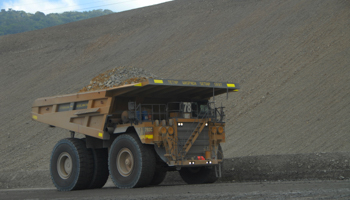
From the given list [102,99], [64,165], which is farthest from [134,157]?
[64,165]

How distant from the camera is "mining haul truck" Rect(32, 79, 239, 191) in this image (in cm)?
952

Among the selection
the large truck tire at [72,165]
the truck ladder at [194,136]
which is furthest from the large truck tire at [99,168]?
the truck ladder at [194,136]

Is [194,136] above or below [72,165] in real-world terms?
above

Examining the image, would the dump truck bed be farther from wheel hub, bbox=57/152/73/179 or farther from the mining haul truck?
wheel hub, bbox=57/152/73/179

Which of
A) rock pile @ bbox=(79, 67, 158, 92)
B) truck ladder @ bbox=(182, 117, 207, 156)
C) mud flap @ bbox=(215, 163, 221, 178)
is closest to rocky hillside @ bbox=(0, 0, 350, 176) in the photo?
rock pile @ bbox=(79, 67, 158, 92)

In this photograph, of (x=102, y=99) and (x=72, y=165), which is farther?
(x=72, y=165)

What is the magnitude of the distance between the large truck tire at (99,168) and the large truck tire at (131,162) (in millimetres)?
991

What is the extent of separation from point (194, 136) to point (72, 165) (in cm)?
328

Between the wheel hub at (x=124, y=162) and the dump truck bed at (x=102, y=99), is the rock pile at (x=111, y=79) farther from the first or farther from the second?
the wheel hub at (x=124, y=162)

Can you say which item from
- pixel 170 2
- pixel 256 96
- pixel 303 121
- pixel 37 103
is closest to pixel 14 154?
pixel 37 103

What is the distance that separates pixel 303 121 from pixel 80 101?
9.60 metres

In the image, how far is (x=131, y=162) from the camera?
32.0 feet

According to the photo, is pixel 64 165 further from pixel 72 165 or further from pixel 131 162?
pixel 131 162

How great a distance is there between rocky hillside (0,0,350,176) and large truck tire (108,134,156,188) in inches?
277
